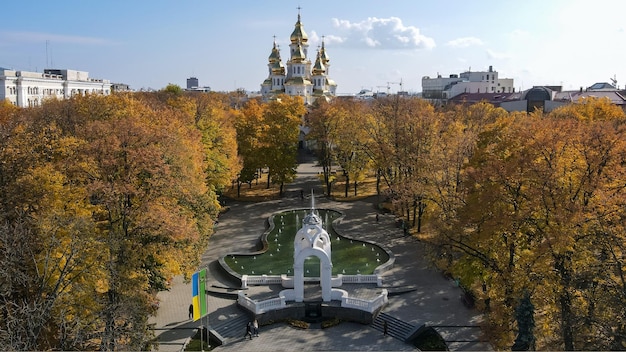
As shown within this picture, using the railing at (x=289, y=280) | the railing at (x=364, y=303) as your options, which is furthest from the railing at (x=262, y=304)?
the railing at (x=364, y=303)

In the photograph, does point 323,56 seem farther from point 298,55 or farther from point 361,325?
point 361,325

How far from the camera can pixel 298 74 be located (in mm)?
86125

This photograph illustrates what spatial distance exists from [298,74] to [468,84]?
50968 mm

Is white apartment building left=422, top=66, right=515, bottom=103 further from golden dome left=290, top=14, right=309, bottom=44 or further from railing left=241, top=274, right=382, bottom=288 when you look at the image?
railing left=241, top=274, right=382, bottom=288

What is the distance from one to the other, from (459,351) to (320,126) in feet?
102

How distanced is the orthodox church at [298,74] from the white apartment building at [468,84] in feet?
93.9

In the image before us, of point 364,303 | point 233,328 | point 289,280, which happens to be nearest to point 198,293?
point 233,328

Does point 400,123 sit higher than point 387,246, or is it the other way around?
point 400,123

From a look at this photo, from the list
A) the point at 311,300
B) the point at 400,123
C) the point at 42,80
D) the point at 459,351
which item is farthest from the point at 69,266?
the point at 42,80

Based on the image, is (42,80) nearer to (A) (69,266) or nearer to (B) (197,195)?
(B) (197,195)

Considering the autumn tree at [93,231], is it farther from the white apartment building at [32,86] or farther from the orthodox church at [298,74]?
the orthodox church at [298,74]

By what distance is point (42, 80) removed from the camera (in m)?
79.1

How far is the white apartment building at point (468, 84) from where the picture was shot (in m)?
119

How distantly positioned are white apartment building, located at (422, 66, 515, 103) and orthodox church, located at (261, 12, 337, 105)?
93.9ft
